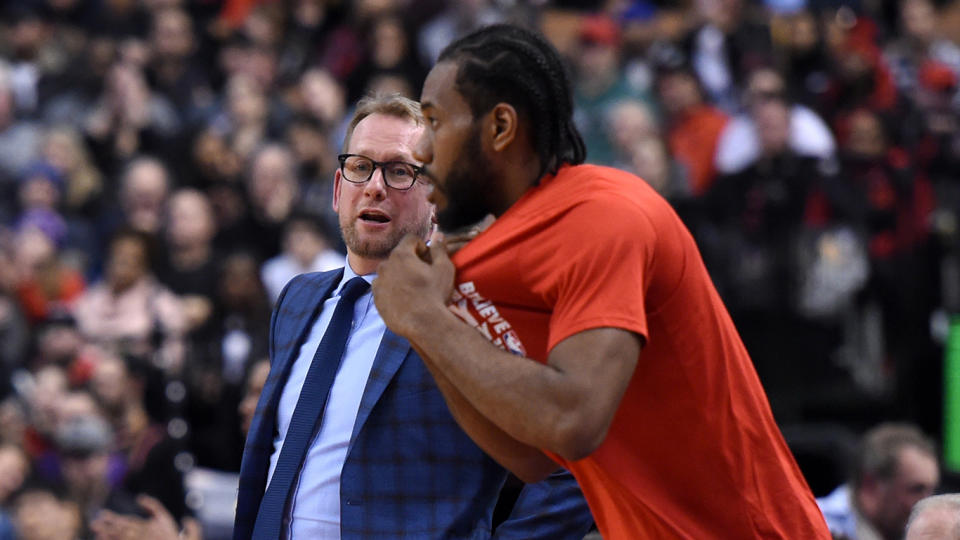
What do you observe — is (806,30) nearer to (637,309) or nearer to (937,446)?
(937,446)

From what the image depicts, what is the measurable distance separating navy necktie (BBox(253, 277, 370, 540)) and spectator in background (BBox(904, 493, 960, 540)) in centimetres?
162

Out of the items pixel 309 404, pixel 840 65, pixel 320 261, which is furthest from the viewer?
pixel 840 65

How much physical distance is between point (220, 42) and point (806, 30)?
4.94m

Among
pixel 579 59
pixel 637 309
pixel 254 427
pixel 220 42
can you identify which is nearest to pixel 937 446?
pixel 579 59

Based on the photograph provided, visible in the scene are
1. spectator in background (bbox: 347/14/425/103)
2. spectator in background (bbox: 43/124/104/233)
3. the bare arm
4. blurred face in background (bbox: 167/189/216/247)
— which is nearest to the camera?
the bare arm

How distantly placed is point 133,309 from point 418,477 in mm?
5736

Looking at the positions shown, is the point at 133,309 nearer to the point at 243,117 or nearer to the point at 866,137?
the point at 243,117

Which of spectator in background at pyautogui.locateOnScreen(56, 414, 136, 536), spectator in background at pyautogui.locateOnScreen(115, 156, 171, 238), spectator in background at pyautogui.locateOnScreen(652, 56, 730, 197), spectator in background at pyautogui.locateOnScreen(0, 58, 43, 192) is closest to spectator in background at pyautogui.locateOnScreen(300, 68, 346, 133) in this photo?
spectator in background at pyautogui.locateOnScreen(115, 156, 171, 238)

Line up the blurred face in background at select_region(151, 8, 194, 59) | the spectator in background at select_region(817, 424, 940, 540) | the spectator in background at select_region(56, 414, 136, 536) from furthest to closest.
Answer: the blurred face in background at select_region(151, 8, 194, 59) < the spectator in background at select_region(56, 414, 136, 536) < the spectator in background at select_region(817, 424, 940, 540)

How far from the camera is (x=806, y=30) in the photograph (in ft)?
33.9

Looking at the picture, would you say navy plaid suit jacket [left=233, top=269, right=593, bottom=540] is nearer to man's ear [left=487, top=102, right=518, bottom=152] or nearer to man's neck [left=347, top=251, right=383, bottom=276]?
man's neck [left=347, top=251, right=383, bottom=276]

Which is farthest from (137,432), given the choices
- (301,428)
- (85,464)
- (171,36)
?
(171,36)

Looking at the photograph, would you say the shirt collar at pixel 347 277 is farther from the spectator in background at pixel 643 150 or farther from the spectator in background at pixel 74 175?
the spectator in background at pixel 74 175

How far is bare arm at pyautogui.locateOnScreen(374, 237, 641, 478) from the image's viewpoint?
6.99 ft
